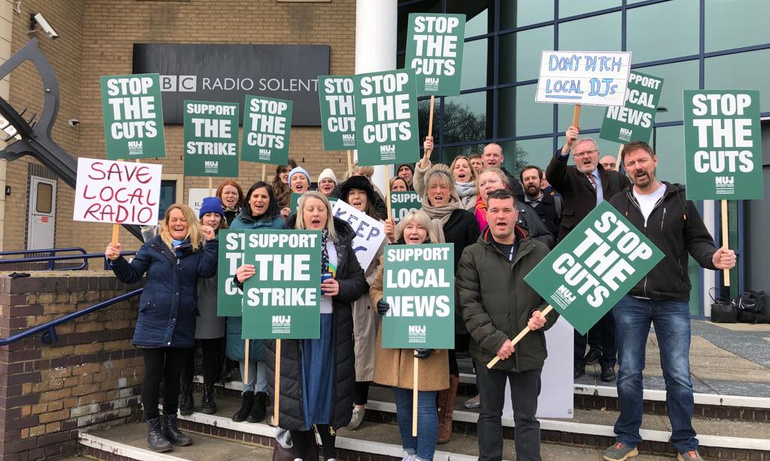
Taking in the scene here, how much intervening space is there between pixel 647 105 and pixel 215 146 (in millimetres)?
4601

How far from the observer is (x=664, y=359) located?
145 inches

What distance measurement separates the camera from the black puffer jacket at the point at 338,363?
3.53m

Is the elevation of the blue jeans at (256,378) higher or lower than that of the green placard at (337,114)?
lower

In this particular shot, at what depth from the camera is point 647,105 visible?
5.77m

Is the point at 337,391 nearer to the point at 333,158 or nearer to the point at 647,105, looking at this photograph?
the point at 647,105

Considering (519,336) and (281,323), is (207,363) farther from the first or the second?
(519,336)

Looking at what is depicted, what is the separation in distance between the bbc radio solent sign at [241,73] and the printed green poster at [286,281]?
26.6ft

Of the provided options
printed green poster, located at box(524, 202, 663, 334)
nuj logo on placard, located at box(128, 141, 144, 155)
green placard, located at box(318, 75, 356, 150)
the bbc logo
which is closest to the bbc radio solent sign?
the bbc logo

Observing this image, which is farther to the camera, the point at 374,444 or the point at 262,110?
the point at 262,110

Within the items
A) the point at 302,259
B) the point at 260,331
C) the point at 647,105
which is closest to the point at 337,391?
the point at 260,331

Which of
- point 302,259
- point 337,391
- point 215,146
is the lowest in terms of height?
point 337,391

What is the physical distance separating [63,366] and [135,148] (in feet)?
6.47

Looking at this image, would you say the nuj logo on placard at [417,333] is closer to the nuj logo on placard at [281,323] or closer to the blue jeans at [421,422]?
the blue jeans at [421,422]

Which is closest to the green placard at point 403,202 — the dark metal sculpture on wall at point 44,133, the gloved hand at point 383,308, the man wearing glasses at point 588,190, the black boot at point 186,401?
the man wearing glasses at point 588,190
